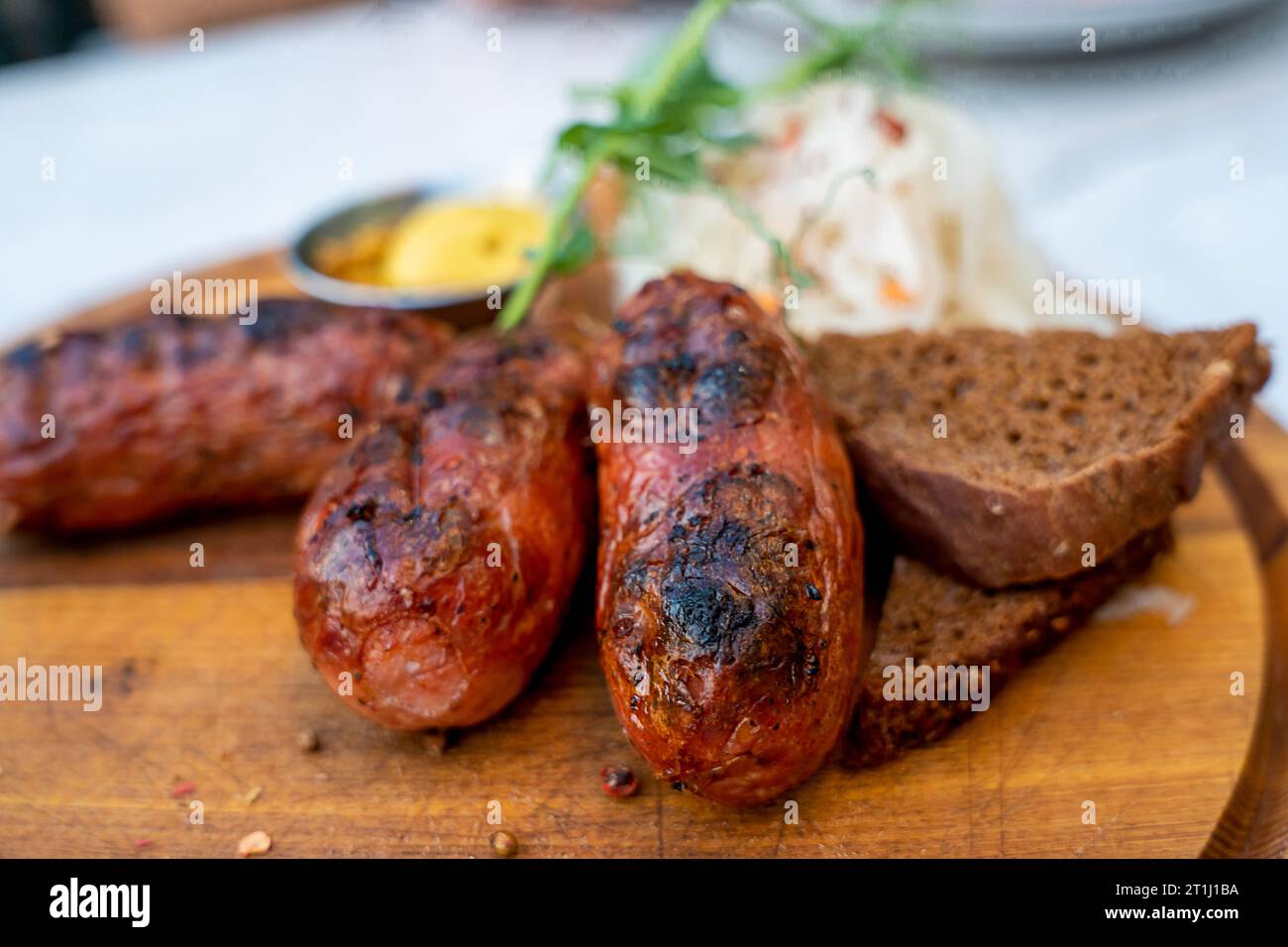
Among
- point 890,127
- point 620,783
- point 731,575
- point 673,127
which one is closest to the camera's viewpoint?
point 731,575

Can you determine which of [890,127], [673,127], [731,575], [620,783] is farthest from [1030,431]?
[890,127]

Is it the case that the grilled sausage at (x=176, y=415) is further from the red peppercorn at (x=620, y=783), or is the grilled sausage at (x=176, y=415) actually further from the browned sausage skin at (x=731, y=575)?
the red peppercorn at (x=620, y=783)

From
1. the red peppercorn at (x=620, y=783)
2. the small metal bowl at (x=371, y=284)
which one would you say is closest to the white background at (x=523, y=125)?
the small metal bowl at (x=371, y=284)

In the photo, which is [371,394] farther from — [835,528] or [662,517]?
[835,528]

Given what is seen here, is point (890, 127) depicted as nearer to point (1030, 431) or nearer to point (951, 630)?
point (1030, 431)

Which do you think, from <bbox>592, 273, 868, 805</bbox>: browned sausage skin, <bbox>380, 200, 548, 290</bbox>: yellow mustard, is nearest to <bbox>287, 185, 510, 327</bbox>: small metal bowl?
<bbox>380, 200, 548, 290</bbox>: yellow mustard

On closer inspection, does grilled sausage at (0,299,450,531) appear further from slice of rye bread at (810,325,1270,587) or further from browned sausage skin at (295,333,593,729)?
slice of rye bread at (810,325,1270,587)
